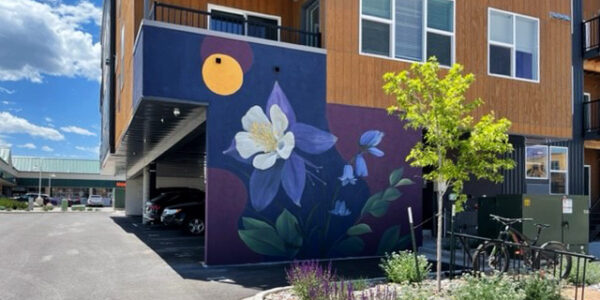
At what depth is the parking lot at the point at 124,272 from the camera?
26.2ft

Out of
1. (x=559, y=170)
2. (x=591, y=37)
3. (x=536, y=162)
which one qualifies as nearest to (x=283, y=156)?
(x=536, y=162)

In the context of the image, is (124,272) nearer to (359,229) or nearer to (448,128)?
(359,229)

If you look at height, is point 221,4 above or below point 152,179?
above

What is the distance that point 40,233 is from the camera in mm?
17891

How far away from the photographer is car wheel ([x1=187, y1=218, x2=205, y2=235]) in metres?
17.5

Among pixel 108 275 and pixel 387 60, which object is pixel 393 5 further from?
pixel 108 275

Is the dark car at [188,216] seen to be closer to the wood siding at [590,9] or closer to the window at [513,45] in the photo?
the window at [513,45]

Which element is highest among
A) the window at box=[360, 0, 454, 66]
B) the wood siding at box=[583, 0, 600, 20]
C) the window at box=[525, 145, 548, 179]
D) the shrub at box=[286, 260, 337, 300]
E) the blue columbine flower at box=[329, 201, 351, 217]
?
the wood siding at box=[583, 0, 600, 20]

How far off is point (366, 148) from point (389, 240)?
2360 mm

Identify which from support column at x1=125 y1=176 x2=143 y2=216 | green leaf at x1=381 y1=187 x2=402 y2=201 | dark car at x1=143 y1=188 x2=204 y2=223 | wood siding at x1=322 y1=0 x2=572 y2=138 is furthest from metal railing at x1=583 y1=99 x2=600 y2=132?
support column at x1=125 y1=176 x2=143 y2=216

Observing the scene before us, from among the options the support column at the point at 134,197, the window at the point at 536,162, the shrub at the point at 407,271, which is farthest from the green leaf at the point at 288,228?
the support column at the point at 134,197

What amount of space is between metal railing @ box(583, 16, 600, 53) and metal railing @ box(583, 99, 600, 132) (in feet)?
6.68

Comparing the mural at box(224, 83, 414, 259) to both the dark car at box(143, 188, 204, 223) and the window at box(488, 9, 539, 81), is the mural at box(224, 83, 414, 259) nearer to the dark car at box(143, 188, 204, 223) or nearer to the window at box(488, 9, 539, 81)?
the window at box(488, 9, 539, 81)

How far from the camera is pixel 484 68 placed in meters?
13.5
